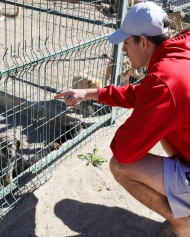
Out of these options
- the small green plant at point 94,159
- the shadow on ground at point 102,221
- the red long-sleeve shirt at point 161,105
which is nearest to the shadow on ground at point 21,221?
the shadow on ground at point 102,221

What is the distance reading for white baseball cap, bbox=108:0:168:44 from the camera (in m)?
2.53

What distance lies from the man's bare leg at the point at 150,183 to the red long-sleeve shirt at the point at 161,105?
20cm

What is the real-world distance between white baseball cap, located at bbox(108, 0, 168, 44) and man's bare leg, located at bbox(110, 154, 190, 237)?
0.88 metres

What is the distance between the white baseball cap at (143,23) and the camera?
8.30 ft

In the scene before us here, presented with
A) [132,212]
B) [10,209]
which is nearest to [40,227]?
[10,209]

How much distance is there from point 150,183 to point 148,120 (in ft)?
2.08

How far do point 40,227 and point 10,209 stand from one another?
0.98 ft

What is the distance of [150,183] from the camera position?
2764 mm

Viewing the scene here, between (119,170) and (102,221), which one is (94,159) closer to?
(102,221)

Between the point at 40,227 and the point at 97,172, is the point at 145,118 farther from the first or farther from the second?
the point at 97,172

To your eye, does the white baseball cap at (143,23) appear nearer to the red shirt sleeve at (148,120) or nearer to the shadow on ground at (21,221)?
the red shirt sleeve at (148,120)

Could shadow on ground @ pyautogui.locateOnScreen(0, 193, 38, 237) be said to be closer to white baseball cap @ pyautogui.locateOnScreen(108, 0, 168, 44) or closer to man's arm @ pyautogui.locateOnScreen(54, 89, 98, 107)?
man's arm @ pyautogui.locateOnScreen(54, 89, 98, 107)

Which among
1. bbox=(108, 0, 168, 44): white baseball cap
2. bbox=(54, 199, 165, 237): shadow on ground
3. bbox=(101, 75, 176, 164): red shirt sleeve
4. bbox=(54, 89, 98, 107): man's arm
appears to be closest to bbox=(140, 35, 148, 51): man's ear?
bbox=(108, 0, 168, 44): white baseball cap

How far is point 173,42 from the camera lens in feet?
8.29
